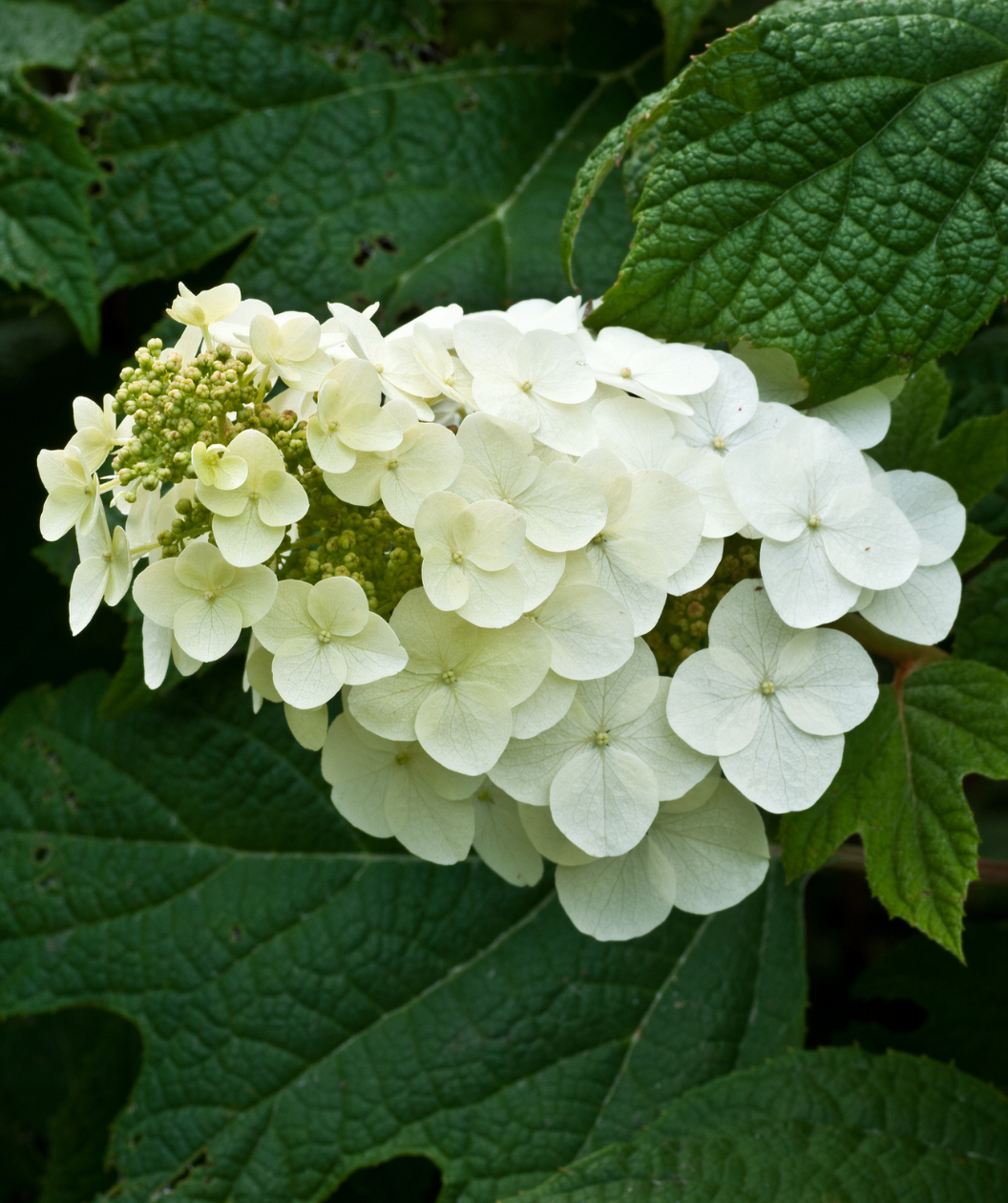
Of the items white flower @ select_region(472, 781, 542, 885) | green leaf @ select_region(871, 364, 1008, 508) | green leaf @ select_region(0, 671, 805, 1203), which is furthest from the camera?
green leaf @ select_region(0, 671, 805, 1203)

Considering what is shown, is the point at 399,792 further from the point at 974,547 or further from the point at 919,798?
the point at 974,547

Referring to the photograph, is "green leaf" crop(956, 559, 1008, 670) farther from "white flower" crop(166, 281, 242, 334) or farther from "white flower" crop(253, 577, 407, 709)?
"white flower" crop(166, 281, 242, 334)

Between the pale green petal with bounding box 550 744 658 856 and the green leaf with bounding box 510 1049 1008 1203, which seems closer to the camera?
the pale green petal with bounding box 550 744 658 856

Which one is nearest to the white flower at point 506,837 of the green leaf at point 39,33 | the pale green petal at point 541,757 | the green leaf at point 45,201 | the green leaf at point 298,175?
the pale green petal at point 541,757

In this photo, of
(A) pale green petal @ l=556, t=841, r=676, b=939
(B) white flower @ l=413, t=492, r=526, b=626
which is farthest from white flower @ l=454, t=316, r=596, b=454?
(A) pale green petal @ l=556, t=841, r=676, b=939

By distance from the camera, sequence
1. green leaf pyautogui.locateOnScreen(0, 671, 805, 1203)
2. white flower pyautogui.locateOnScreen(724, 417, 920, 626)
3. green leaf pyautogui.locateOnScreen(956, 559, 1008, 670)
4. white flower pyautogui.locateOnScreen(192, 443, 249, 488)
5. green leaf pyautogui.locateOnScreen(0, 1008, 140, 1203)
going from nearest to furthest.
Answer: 1. white flower pyautogui.locateOnScreen(192, 443, 249, 488)
2. white flower pyautogui.locateOnScreen(724, 417, 920, 626)
3. green leaf pyautogui.locateOnScreen(956, 559, 1008, 670)
4. green leaf pyautogui.locateOnScreen(0, 671, 805, 1203)
5. green leaf pyautogui.locateOnScreen(0, 1008, 140, 1203)

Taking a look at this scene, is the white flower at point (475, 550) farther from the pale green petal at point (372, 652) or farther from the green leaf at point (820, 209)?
the green leaf at point (820, 209)
